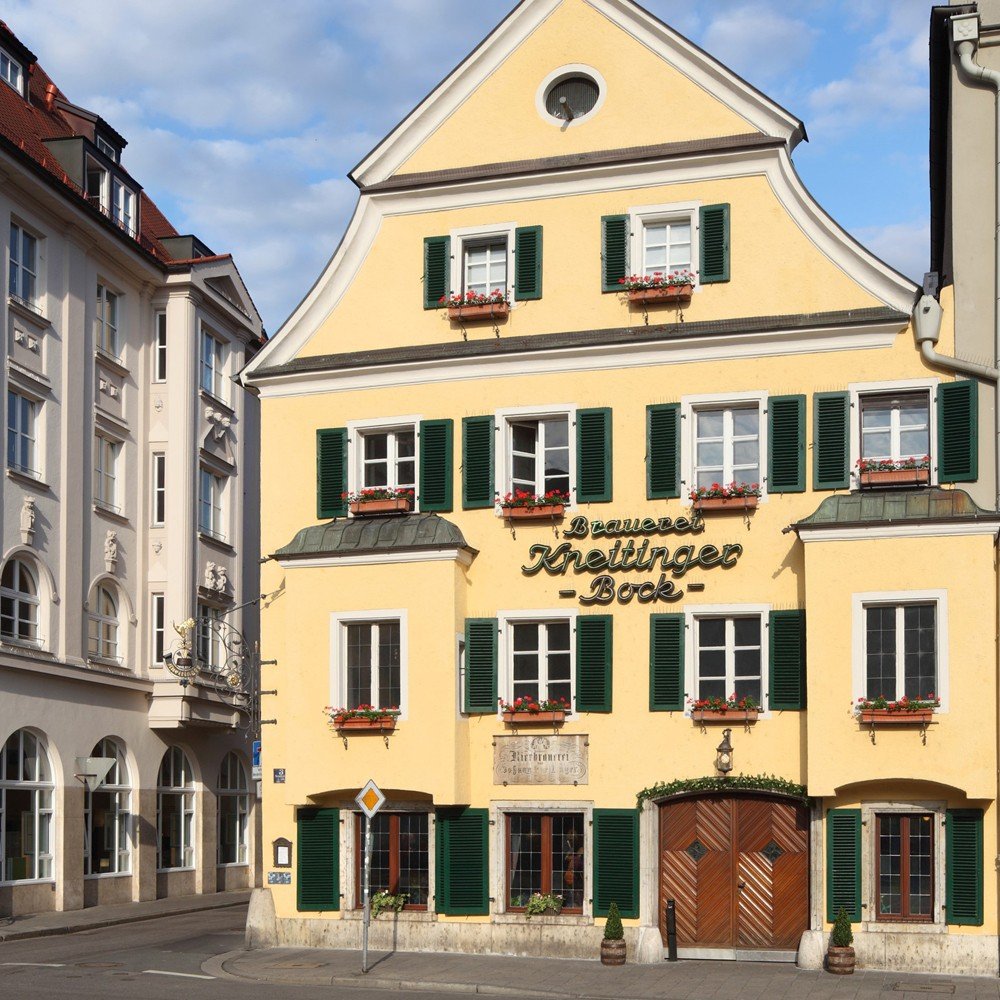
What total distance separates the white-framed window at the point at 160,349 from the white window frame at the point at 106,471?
8.49ft

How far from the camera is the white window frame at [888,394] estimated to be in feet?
78.9

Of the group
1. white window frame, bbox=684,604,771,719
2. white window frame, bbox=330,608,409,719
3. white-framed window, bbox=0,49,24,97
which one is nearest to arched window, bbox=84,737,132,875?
white window frame, bbox=330,608,409,719

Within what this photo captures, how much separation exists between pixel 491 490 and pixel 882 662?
666 cm

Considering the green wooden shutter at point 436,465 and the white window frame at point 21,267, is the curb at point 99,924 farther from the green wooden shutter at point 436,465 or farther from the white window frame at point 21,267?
the white window frame at point 21,267

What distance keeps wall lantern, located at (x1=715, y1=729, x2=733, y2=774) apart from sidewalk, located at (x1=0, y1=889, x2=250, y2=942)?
13.9 metres

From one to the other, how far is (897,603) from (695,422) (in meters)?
4.32

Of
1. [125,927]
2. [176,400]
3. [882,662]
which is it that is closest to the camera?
[882,662]

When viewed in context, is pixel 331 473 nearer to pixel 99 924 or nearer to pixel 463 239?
pixel 463 239

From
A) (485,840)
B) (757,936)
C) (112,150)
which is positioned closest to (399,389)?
(485,840)

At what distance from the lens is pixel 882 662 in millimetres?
23203

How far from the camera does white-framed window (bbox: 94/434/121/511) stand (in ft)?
127

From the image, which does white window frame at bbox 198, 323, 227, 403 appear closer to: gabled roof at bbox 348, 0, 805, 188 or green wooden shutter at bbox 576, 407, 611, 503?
gabled roof at bbox 348, 0, 805, 188

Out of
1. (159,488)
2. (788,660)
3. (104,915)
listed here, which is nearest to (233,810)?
(159,488)

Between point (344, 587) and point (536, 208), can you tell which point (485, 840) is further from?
point (536, 208)
